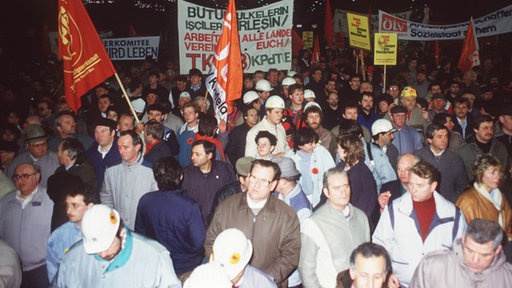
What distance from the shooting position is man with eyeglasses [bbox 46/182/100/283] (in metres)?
3.95

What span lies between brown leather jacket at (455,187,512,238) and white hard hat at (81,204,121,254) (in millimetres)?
3408

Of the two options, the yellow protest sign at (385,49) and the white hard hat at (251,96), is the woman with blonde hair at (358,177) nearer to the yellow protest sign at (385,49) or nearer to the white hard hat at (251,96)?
the white hard hat at (251,96)

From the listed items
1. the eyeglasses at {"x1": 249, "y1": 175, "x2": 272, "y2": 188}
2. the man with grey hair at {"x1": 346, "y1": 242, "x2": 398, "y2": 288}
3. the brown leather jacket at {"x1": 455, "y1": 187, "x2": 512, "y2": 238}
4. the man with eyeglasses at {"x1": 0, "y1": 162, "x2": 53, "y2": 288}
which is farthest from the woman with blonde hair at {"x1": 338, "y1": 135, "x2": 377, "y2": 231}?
the man with eyeglasses at {"x1": 0, "y1": 162, "x2": 53, "y2": 288}

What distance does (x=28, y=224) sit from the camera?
15.4 ft

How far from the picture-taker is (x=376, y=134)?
6.31 m

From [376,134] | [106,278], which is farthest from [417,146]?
[106,278]

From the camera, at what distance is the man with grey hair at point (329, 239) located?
3.84 meters

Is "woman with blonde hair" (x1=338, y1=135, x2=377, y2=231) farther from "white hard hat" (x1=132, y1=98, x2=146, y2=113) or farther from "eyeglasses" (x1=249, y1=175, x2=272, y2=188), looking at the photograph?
"white hard hat" (x1=132, y1=98, x2=146, y2=113)

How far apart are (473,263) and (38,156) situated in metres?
5.55

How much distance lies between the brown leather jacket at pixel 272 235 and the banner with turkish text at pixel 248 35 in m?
5.75

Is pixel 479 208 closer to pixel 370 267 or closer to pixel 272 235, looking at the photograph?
pixel 370 267

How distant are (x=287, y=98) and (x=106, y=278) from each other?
8100mm

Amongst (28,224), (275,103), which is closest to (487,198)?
(275,103)

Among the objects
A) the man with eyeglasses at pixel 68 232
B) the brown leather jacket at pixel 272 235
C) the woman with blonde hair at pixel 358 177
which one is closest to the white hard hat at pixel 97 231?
the man with eyeglasses at pixel 68 232
